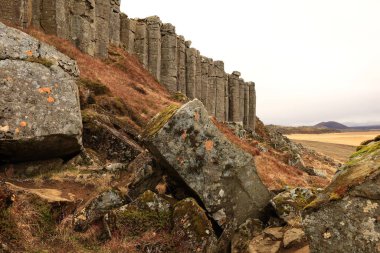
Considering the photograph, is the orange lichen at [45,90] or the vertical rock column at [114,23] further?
the vertical rock column at [114,23]

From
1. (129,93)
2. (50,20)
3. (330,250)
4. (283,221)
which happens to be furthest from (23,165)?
(50,20)

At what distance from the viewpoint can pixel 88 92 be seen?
869 inches

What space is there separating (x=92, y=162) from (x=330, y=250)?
11.7m

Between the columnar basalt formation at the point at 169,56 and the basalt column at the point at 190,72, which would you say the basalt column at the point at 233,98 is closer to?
the basalt column at the point at 190,72

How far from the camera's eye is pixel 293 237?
34.3 ft

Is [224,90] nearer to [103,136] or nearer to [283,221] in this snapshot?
[103,136]

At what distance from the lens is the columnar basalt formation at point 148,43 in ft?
102

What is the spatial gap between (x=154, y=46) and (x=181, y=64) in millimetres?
6539

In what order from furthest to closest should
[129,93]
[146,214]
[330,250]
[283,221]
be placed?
[129,93]
[283,221]
[146,214]
[330,250]

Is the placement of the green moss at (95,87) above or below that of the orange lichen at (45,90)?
above

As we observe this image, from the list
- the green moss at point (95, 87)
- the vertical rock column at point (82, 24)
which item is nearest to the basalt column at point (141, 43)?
the vertical rock column at point (82, 24)

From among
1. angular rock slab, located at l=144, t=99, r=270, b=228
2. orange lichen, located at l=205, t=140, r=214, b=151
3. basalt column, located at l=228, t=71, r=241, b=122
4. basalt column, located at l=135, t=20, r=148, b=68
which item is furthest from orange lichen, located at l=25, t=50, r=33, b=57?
basalt column, located at l=228, t=71, r=241, b=122

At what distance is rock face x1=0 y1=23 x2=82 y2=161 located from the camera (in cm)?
1381

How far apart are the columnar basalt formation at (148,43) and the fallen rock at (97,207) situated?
22.8m
